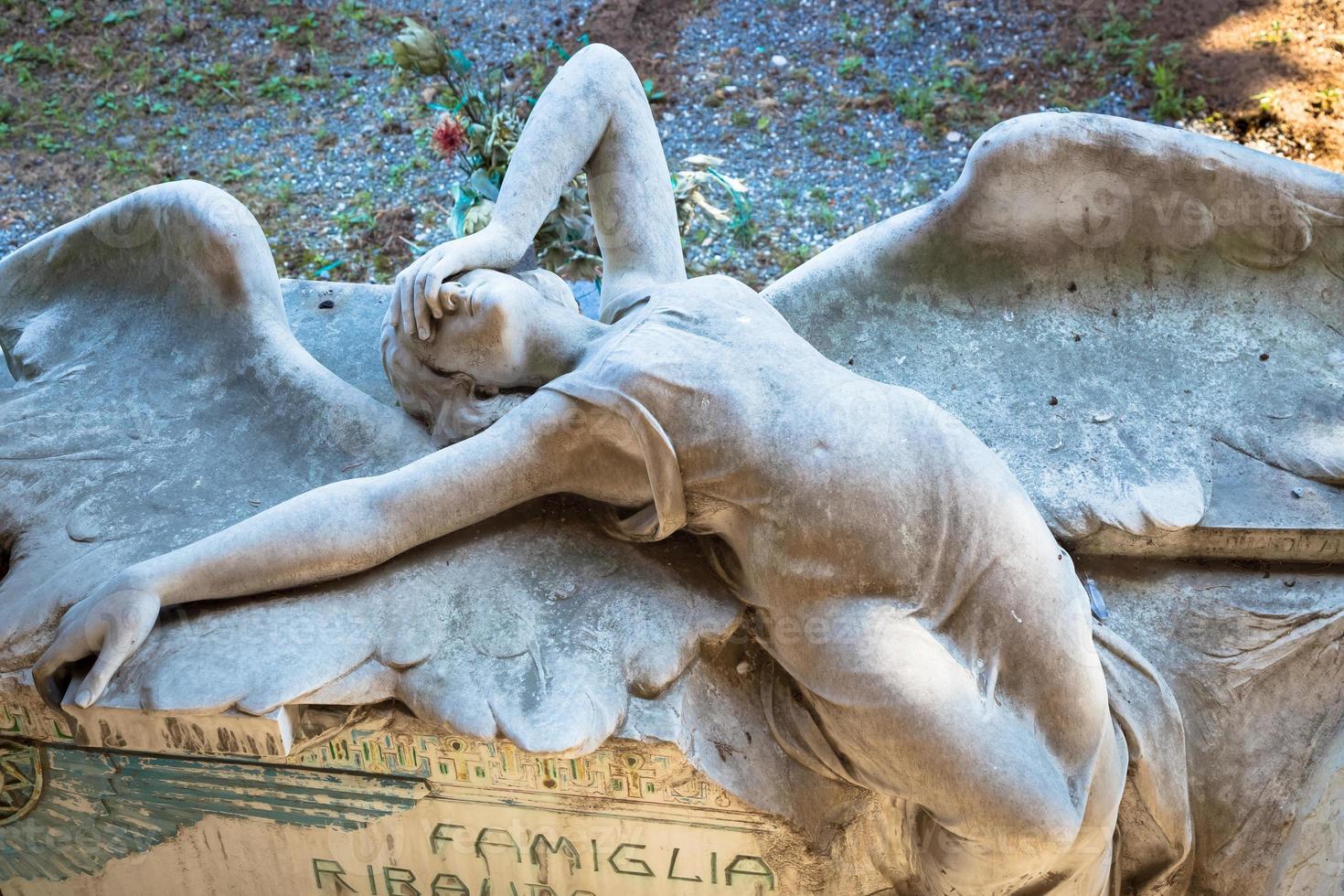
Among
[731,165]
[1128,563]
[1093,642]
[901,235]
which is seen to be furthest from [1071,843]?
[731,165]

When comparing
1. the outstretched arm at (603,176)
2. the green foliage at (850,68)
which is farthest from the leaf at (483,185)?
the green foliage at (850,68)

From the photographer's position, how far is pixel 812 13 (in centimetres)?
596

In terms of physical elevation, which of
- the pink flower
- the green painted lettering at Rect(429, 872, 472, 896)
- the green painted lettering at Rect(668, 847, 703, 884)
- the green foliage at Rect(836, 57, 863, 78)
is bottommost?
the green painted lettering at Rect(429, 872, 472, 896)

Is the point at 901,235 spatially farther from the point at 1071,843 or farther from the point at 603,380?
the point at 1071,843

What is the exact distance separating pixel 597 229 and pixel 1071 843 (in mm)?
1548

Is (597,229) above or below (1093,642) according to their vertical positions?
above

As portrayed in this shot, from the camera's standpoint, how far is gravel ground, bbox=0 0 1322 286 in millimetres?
5199

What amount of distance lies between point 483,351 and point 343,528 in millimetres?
434

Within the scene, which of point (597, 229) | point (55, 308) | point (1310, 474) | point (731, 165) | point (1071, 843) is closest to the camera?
point (1071, 843)

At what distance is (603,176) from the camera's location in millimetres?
2939

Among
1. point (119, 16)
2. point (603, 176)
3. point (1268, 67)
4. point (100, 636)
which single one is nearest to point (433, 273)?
point (603, 176)

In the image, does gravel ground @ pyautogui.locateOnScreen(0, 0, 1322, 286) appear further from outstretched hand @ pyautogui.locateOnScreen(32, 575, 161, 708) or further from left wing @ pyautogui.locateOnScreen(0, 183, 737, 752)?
outstretched hand @ pyautogui.locateOnScreen(32, 575, 161, 708)

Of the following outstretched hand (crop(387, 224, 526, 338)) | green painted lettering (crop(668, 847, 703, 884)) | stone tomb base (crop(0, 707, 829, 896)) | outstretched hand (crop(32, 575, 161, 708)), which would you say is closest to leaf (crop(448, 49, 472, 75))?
outstretched hand (crop(387, 224, 526, 338))

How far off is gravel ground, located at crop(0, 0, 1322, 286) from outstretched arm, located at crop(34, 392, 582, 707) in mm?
2543
